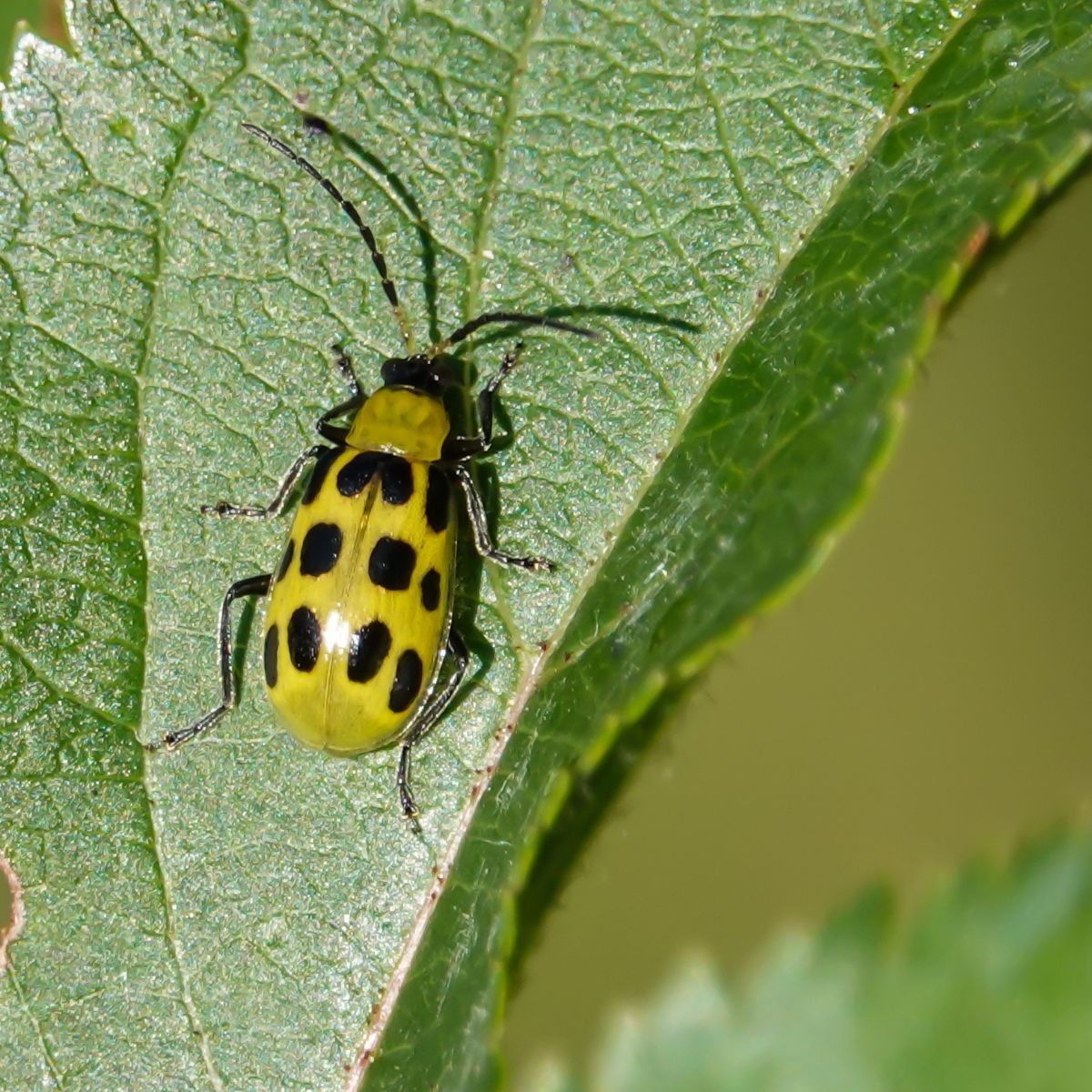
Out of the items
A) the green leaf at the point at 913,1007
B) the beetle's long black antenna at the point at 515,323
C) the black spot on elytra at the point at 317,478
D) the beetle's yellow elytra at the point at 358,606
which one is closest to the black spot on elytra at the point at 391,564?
the beetle's yellow elytra at the point at 358,606

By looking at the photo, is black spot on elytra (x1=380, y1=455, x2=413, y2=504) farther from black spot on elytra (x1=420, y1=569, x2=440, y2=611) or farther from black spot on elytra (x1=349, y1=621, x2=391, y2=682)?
black spot on elytra (x1=349, y1=621, x2=391, y2=682)

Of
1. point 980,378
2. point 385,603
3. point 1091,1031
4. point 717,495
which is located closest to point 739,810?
point 980,378

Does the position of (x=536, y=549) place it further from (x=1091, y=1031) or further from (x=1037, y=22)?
(x=1091, y=1031)

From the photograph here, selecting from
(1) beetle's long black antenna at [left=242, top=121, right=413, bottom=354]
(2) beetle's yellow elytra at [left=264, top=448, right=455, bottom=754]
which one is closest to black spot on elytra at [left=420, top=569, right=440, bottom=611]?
(2) beetle's yellow elytra at [left=264, top=448, right=455, bottom=754]

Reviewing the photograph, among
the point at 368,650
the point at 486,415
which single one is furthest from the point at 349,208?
the point at 368,650

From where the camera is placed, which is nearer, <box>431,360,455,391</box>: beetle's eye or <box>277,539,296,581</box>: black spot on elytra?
<box>277,539,296,581</box>: black spot on elytra

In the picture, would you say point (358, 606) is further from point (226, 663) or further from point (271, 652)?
point (226, 663)
